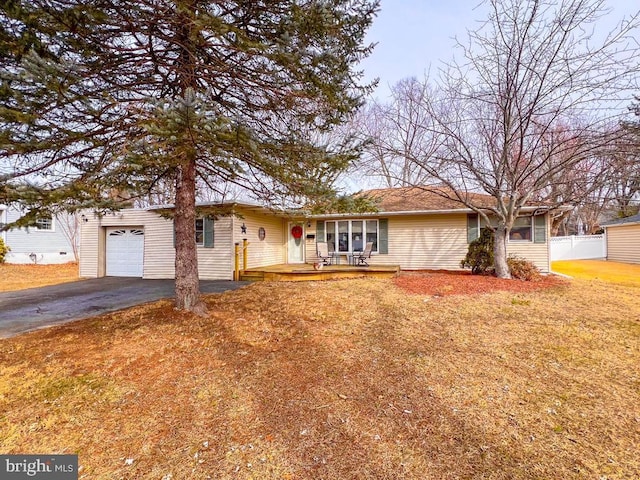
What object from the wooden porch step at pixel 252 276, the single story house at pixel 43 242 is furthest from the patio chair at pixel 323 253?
the single story house at pixel 43 242

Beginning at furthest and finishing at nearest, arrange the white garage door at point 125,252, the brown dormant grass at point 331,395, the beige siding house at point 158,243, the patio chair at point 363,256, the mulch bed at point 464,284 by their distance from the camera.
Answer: the white garage door at point 125,252, the patio chair at point 363,256, the beige siding house at point 158,243, the mulch bed at point 464,284, the brown dormant grass at point 331,395

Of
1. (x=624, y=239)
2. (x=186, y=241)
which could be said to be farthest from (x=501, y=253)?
(x=624, y=239)

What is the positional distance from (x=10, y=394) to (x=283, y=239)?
33.9 ft

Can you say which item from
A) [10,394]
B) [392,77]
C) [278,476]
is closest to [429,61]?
[392,77]

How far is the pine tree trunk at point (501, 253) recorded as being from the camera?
8617 millimetres

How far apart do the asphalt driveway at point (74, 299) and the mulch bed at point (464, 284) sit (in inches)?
197

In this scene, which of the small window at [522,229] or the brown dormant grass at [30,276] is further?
the small window at [522,229]

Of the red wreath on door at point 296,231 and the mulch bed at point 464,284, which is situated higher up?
the red wreath on door at point 296,231

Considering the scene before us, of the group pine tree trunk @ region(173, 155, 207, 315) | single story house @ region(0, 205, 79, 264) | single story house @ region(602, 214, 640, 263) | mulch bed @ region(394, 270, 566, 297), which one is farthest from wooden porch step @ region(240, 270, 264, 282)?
single story house @ region(602, 214, 640, 263)

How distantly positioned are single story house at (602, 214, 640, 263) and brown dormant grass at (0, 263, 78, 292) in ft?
81.0

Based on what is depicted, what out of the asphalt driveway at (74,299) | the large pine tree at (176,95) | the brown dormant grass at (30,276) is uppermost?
the large pine tree at (176,95)

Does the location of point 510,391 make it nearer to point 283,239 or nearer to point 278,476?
point 278,476

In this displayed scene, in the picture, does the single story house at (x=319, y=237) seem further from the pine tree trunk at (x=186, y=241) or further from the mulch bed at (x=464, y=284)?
the pine tree trunk at (x=186, y=241)

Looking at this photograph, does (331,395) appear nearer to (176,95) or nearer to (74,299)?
(176,95)
